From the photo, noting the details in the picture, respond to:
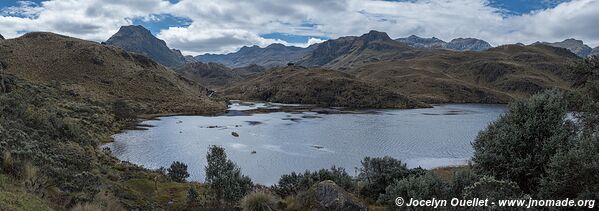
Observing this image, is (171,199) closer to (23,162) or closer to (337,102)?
(23,162)

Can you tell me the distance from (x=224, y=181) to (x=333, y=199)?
8.20 m

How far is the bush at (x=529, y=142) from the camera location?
49.6ft

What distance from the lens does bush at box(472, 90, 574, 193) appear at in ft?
49.6

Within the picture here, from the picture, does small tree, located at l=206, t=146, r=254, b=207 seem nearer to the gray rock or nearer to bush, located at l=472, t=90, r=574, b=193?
the gray rock

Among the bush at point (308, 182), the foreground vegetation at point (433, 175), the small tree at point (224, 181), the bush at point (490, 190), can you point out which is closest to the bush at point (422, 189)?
the foreground vegetation at point (433, 175)

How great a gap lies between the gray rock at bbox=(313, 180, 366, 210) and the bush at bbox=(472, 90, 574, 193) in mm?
4900

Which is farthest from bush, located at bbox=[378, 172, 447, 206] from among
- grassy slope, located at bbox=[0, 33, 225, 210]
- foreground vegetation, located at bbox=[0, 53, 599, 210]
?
grassy slope, located at bbox=[0, 33, 225, 210]

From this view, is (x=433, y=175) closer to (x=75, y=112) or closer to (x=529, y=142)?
(x=529, y=142)

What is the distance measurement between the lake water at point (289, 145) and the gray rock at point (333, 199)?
86.5ft

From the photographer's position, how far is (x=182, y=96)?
16512cm

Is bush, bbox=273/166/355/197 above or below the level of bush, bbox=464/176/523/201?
below

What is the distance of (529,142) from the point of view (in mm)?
15727

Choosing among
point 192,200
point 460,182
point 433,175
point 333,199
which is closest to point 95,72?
point 192,200

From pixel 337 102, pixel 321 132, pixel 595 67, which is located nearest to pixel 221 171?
pixel 595 67
